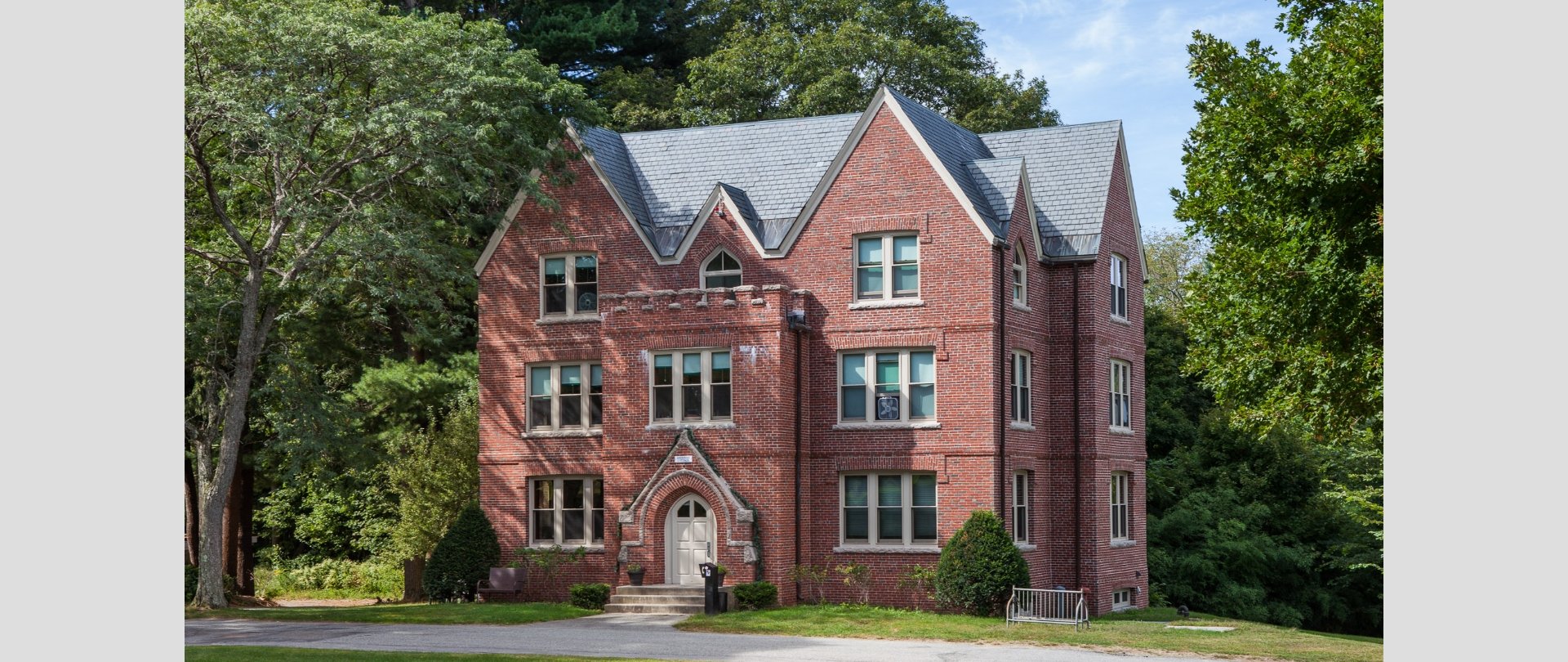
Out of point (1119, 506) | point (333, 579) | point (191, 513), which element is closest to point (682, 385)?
point (1119, 506)

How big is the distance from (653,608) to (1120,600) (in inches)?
447

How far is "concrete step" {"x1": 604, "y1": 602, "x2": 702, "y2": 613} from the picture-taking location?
3347cm

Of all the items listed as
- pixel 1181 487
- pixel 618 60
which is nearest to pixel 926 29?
pixel 618 60

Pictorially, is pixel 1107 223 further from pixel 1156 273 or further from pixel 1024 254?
pixel 1156 273

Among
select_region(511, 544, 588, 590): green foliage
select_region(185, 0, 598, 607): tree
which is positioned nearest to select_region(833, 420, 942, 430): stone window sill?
select_region(511, 544, 588, 590): green foliage

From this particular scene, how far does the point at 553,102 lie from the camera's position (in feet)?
122

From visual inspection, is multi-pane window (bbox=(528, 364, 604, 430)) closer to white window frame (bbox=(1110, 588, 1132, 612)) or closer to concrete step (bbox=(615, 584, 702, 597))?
concrete step (bbox=(615, 584, 702, 597))

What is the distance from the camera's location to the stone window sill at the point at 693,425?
34812 millimetres

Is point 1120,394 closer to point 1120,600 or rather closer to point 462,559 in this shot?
point 1120,600

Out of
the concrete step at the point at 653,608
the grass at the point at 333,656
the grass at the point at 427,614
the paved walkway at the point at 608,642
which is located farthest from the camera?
the concrete step at the point at 653,608

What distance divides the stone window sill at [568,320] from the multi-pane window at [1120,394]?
12122 mm

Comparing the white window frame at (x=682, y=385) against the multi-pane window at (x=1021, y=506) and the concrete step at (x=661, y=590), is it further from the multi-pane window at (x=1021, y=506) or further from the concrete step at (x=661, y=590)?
the multi-pane window at (x=1021, y=506)

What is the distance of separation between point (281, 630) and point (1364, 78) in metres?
20.6

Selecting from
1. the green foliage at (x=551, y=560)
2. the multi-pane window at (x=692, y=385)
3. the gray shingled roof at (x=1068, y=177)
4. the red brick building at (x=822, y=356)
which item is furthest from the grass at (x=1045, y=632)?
the gray shingled roof at (x=1068, y=177)
